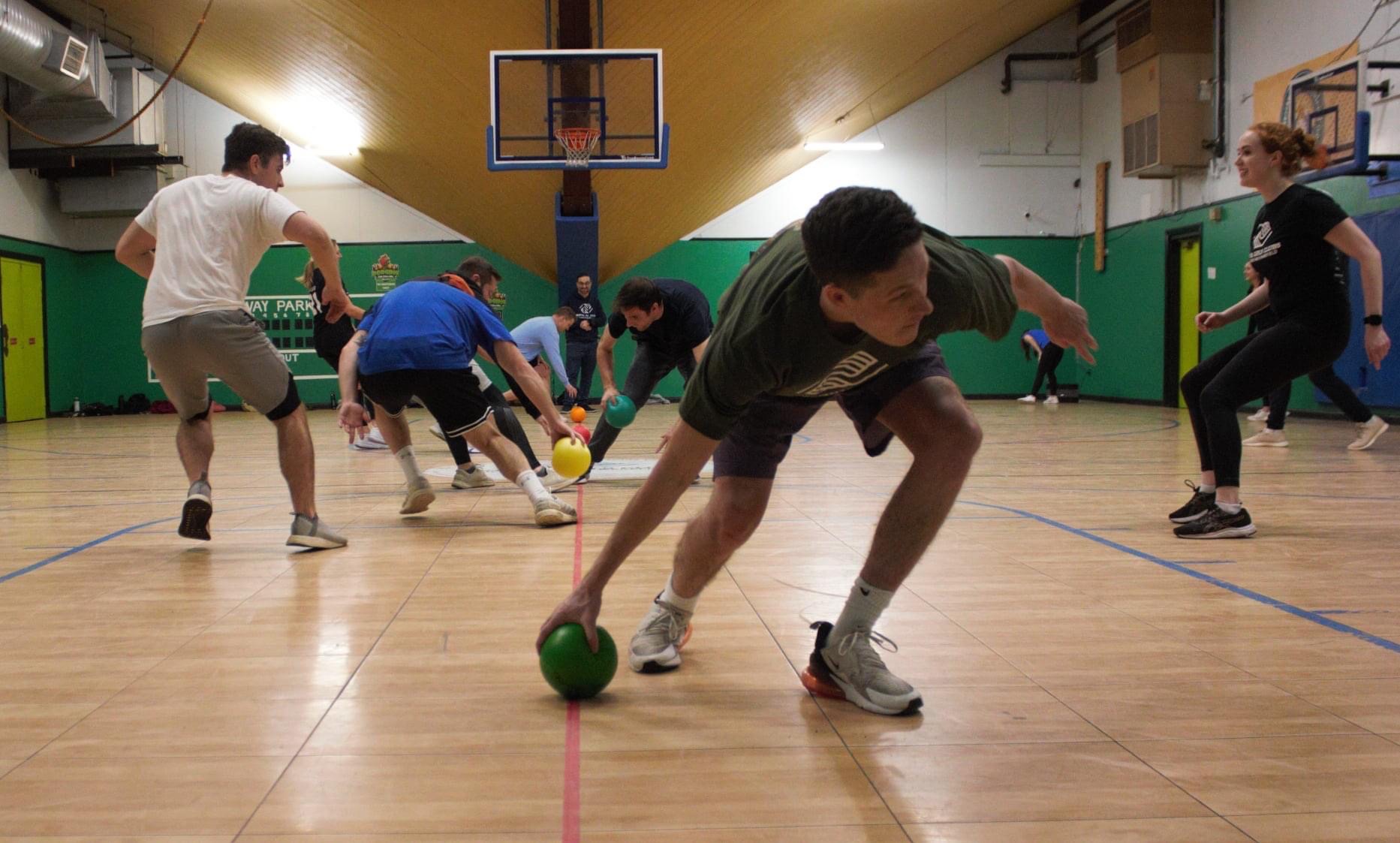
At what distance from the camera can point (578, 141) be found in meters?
11.5

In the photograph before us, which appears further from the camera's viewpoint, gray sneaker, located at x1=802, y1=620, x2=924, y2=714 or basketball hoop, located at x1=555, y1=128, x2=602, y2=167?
basketball hoop, located at x1=555, y1=128, x2=602, y2=167

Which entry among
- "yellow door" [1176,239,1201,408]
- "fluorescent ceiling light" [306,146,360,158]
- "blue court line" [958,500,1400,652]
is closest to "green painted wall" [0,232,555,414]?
"fluorescent ceiling light" [306,146,360,158]

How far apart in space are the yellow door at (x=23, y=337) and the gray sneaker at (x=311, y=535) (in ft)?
51.0

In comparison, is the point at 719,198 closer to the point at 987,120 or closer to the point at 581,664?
the point at 987,120

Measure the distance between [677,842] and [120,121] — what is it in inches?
767

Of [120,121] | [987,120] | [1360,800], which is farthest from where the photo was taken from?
[987,120]

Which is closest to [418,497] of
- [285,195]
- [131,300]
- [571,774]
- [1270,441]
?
[571,774]

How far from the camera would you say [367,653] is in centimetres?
308

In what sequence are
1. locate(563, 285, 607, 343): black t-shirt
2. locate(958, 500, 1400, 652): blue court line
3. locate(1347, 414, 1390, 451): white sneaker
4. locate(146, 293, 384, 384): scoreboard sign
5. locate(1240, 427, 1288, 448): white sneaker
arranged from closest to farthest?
locate(958, 500, 1400, 652): blue court line < locate(1347, 414, 1390, 451): white sneaker < locate(1240, 427, 1288, 448): white sneaker < locate(563, 285, 607, 343): black t-shirt < locate(146, 293, 384, 384): scoreboard sign

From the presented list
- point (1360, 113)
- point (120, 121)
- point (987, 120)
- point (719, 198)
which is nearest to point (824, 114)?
→ point (719, 198)

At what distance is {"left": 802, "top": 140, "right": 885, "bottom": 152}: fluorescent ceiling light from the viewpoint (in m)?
18.4

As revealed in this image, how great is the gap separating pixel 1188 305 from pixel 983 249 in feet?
14.0

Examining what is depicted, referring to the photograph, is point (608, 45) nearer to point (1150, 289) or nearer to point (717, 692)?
point (717, 692)

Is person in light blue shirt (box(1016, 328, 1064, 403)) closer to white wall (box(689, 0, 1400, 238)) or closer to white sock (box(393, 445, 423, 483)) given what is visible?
white wall (box(689, 0, 1400, 238))
